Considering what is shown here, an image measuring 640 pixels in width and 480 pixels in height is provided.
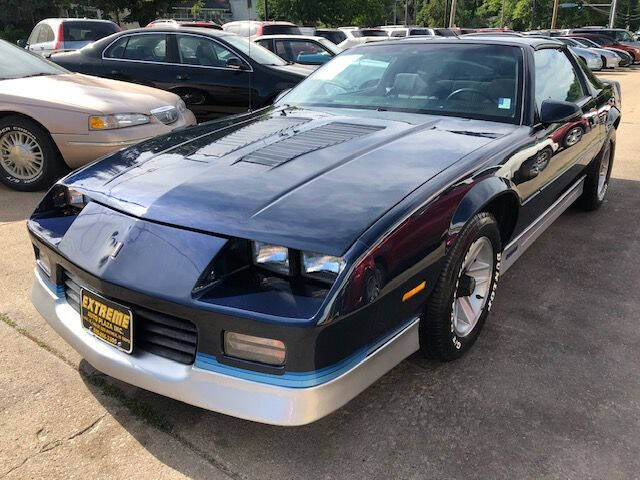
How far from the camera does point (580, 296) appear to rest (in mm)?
3477

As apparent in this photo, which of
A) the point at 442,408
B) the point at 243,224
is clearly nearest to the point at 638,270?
the point at 442,408

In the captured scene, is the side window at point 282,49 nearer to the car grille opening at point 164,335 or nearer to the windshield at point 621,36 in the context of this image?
the car grille opening at point 164,335

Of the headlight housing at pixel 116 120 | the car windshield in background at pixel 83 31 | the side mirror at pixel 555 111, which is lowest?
the headlight housing at pixel 116 120

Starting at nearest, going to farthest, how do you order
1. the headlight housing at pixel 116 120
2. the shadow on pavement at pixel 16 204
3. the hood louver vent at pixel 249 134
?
1. the hood louver vent at pixel 249 134
2. the shadow on pavement at pixel 16 204
3. the headlight housing at pixel 116 120

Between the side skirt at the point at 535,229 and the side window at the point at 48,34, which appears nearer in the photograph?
the side skirt at the point at 535,229

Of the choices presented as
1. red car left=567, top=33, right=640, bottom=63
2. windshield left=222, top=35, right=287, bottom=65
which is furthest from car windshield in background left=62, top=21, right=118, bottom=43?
red car left=567, top=33, right=640, bottom=63

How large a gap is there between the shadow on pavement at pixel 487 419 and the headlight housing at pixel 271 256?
71cm

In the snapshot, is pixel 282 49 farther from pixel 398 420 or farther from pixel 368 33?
pixel 368 33

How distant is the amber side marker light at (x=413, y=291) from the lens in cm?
213

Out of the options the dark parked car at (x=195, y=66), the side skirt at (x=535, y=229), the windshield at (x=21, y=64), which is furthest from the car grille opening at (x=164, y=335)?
the dark parked car at (x=195, y=66)

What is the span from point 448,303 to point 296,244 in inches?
32.5

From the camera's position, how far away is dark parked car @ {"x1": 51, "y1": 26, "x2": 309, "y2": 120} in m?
7.28

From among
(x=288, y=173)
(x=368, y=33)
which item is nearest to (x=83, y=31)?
(x=288, y=173)

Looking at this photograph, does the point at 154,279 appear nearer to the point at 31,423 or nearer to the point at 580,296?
the point at 31,423
